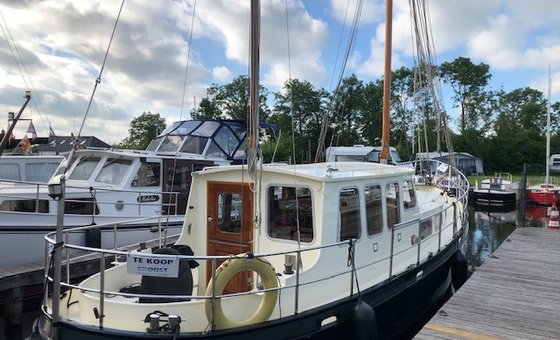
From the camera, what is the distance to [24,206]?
367 inches

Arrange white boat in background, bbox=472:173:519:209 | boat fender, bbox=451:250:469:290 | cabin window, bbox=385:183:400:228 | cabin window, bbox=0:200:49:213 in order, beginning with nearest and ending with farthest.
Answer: cabin window, bbox=385:183:400:228 → cabin window, bbox=0:200:49:213 → boat fender, bbox=451:250:469:290 → white boat in background, bbox=472:173:519:209

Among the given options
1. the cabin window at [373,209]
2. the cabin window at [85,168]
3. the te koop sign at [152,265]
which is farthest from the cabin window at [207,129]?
the te koop sign at [152,265]

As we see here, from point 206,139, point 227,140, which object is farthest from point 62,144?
point 227,140

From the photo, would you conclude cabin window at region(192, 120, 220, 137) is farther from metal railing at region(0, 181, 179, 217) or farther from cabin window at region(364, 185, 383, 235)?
cabin window at region(364, 185, 383, 235)

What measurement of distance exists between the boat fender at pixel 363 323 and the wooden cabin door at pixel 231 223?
1.38 metres

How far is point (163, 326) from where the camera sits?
4.20 meters

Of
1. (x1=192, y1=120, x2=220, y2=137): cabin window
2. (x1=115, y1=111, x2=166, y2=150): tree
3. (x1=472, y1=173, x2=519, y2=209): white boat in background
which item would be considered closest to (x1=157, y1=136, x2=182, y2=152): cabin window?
(x1=192, y1=120, x2=220, y2=137): cabin window

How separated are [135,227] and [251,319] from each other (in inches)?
250

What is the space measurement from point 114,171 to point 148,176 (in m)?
0.82

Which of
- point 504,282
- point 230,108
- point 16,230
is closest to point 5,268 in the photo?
point 16,230

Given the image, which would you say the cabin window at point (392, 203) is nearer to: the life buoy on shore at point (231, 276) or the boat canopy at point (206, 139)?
the life buoy on shore at point (231, 276)

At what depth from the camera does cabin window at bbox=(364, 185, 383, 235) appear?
610 cm

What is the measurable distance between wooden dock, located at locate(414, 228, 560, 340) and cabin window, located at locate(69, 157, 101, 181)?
8.60m

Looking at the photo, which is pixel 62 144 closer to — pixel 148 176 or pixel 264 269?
pixel 148 176
